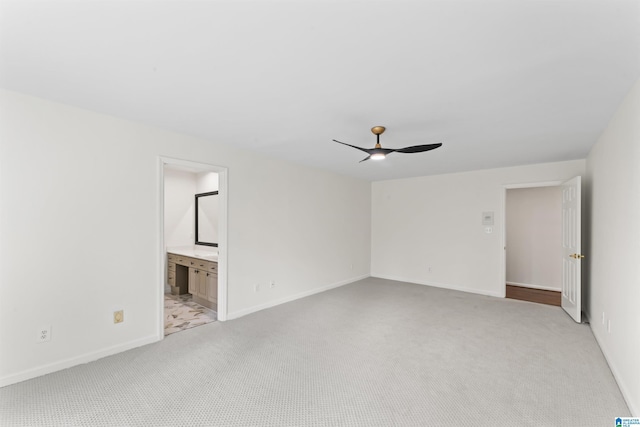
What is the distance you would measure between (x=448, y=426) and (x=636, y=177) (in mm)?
2204

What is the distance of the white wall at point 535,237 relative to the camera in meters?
5.85

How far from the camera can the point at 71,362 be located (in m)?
2.59

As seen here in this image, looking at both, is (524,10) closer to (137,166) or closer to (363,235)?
(137,166)

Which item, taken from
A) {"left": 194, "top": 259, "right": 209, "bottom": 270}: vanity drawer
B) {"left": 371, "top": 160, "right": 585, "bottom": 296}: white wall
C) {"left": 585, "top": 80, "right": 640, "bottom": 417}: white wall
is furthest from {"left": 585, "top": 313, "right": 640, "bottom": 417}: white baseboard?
{"left": 194, "top": 259, "right": 209, "bottom": 270}: vanity drawer

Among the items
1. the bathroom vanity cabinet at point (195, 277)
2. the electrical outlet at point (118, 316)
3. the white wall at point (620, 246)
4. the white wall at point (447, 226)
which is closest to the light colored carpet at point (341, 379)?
the white wall at point (620, 246)

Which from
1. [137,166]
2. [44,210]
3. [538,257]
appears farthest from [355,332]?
[538,257]

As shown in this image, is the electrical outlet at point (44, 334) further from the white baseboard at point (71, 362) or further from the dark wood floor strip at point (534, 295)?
the dark wood floor strip at point (534, 295)

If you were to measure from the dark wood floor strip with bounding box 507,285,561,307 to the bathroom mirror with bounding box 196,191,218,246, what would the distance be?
18.1ft

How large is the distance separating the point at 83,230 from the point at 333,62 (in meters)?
2.67

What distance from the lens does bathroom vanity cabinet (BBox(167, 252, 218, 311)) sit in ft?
13.7

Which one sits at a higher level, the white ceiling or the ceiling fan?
the white ceiling

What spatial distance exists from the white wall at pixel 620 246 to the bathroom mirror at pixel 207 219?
5.20 metres

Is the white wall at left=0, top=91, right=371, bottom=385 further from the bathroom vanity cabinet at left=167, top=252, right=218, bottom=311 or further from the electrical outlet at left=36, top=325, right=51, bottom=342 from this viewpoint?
the bathroom vanity cabinet at left=167, top=252, right=218, bottom=311

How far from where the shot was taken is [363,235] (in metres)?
6.62
